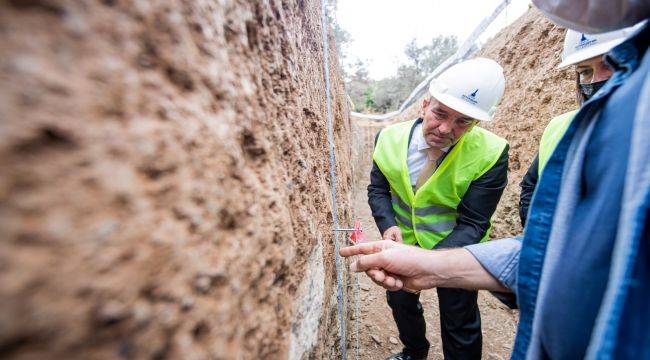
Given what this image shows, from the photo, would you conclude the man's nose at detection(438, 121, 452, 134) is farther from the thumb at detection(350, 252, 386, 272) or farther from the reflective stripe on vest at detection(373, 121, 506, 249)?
the thumb at detection(350, 252, 386, 272)

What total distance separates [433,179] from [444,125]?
328 millimetres

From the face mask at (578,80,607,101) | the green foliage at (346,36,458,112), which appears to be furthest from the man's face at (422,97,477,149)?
the green foliage at (346,36,458,112)

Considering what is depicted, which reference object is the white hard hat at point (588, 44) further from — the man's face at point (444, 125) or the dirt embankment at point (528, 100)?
the dirt embankment at point (528, 100)

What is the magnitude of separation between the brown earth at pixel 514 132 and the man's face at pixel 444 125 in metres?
1.58

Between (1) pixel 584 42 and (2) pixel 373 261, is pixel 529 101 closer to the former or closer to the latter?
(1) pixel 584 42

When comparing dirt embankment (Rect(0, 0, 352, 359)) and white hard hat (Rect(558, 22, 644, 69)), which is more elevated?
white hard hat (Rect(558, 22, 644, 69))

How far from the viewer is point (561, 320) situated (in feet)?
2.07

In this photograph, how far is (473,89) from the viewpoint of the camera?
5.85ft

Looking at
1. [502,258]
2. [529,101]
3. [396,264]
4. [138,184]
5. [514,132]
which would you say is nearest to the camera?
[138,184]

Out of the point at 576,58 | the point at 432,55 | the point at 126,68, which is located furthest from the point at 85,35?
the point at 432,55

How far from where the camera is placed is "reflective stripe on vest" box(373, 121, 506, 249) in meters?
1.74

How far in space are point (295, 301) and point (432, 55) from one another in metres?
23.6

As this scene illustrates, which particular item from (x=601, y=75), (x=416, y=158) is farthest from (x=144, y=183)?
(x=601, y=75)

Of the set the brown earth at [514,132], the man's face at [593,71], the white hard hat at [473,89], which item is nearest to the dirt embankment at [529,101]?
the brown earth at [514,132]
